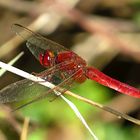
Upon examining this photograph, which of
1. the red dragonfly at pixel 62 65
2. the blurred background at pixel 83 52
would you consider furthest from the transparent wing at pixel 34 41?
the blurred background at pixel 83 52

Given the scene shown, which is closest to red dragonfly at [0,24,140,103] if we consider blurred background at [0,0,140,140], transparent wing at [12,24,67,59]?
transparent wing at [12,24,67,59]

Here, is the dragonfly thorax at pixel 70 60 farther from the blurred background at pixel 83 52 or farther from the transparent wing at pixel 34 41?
the blurred background at pixel 83 52

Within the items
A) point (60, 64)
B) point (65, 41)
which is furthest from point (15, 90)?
point (65, 41)

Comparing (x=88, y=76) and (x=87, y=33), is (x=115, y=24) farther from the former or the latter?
(x=88, y=76)

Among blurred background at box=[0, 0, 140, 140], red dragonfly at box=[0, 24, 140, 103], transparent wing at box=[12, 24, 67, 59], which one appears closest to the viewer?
red dragonfly at box=[0, 24, 140, 103]

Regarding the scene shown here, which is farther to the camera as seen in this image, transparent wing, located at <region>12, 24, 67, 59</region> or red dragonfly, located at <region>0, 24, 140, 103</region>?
transparent wing, located at <region>12, 24, 67, 59</region>

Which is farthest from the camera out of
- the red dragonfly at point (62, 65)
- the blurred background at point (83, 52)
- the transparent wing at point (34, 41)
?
the blurred background at point (83, 52)

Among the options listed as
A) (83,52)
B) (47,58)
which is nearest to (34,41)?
(47,58)

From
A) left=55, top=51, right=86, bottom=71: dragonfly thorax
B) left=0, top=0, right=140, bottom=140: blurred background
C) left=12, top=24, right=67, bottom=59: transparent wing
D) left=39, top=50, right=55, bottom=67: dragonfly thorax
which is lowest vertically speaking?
left=0, top=0, right=140, bottom=140: blurred background

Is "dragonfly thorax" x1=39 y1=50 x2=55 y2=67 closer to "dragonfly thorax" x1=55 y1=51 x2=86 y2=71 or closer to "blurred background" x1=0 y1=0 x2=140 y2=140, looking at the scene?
"dragonfly thorax" x1=55 y1=51 x2=86 y2=71
